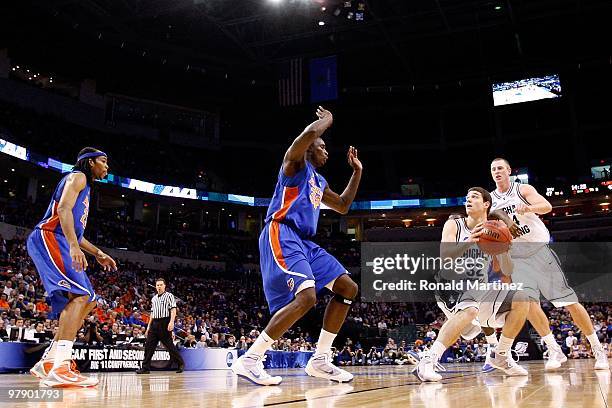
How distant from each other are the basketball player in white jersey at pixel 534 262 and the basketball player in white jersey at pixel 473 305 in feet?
1.02

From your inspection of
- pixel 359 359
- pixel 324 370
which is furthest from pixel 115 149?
pixel 324 370

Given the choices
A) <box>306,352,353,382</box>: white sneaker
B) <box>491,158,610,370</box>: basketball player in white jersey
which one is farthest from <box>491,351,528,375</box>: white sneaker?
<box>306,352,353,382</box>: white sneaker

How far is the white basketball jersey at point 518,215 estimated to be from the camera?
231 inches

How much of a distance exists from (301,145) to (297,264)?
0.87 meters

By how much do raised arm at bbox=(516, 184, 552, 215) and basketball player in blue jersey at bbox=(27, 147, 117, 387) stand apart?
4092mm

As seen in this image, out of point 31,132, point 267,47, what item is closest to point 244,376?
point 31,132

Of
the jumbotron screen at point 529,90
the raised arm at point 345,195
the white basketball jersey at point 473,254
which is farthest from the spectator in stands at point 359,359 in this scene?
the jumbotron screen at point 529,90

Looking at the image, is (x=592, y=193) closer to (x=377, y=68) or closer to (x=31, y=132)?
(x=377, y=68)

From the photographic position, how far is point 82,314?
4359 mm

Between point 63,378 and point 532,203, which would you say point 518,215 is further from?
point 63,378

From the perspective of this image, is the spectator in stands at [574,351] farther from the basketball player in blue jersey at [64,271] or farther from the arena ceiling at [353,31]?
the basketball player in blue jersey at [64,271]

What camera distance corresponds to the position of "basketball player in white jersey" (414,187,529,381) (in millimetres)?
4586

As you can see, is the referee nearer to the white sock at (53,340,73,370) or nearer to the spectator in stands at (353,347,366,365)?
the white sock at (53,340,73,370)

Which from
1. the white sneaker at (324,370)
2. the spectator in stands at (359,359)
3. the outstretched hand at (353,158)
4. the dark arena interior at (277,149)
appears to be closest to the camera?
the white sneaker at (324,370)
